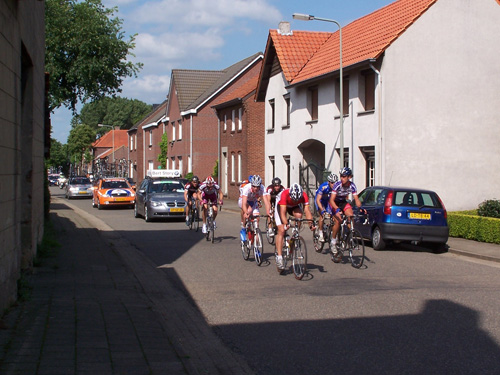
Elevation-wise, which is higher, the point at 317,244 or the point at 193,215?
the point at 193,215

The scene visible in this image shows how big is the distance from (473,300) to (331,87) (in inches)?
748

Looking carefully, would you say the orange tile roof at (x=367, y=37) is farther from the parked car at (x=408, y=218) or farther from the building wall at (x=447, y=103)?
the parked car at (x=408, y=218)

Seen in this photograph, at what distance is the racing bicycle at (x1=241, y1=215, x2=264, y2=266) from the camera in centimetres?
1240

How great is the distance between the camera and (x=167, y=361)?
559 cm

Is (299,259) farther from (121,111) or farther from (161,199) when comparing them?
(121,111)

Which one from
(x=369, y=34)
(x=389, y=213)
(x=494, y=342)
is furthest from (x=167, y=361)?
(x=369, y=34)

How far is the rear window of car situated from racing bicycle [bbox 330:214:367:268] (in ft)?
8.55

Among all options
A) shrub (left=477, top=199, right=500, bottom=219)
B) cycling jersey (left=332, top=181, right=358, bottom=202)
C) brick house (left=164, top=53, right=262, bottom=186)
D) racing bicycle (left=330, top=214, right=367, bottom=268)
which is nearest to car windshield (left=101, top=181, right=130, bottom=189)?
brick house (left=164, top=53, right=262, bottom=186)

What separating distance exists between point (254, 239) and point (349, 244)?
6.01ft

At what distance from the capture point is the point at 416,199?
15469 mm

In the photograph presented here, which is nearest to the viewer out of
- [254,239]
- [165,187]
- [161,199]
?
[254,239]

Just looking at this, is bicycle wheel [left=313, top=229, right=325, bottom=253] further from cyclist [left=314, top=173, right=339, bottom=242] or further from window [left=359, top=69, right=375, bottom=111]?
window [left=359, top=69, right=375, bottom=111]

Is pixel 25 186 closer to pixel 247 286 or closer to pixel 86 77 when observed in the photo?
pixel 247 286

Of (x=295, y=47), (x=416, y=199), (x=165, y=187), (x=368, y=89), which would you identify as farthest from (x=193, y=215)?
(x=295, y=47)
